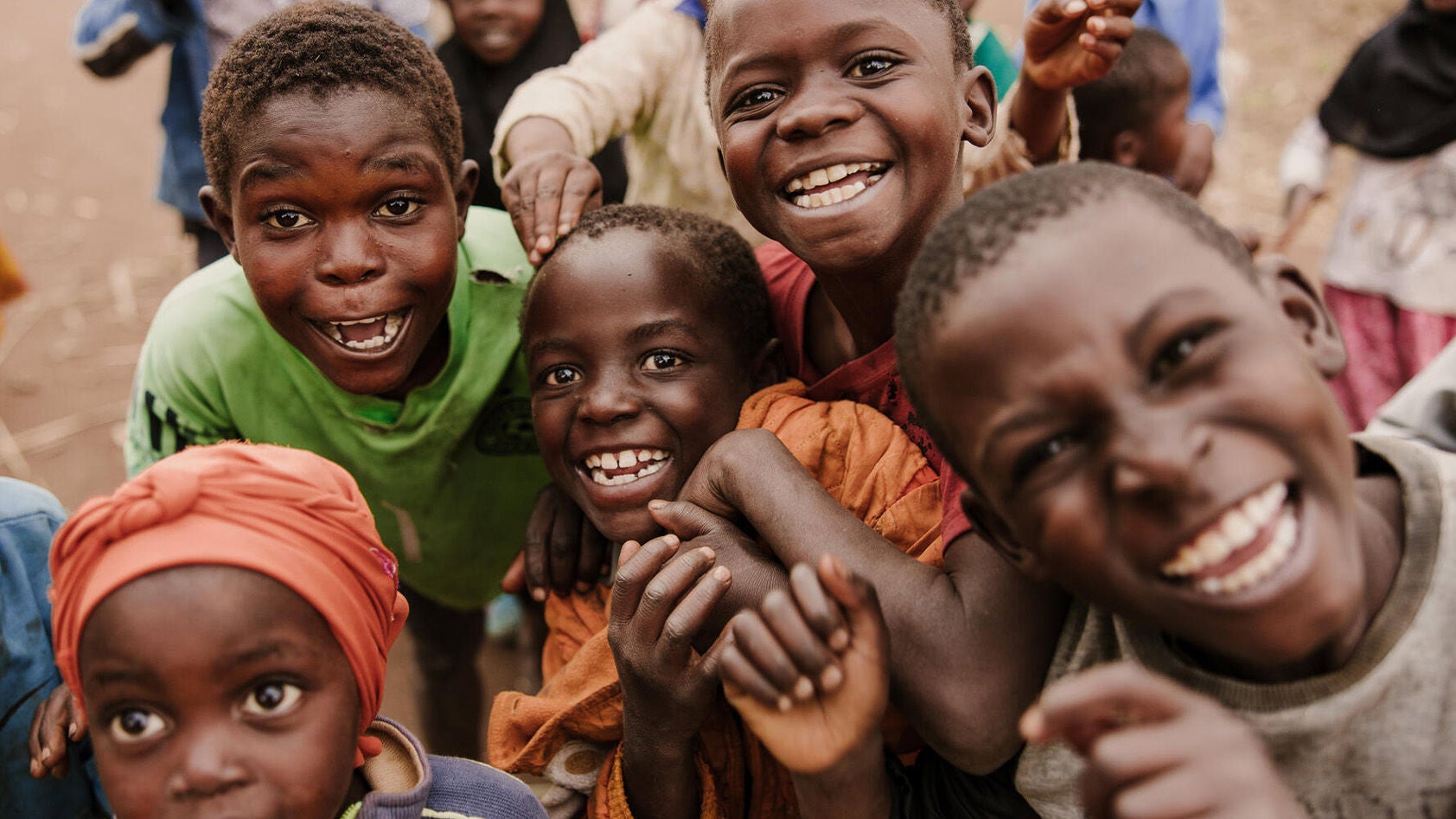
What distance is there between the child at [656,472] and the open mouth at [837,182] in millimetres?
304

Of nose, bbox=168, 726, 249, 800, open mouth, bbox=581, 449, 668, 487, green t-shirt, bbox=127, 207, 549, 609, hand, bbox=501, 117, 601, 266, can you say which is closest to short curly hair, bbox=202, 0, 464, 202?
hand, bbox=501, 117, 601, 266

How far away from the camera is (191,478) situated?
4.21 ft

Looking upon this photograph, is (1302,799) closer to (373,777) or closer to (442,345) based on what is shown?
(373,777)

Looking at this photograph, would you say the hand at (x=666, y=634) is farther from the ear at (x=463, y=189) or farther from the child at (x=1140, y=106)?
the child at (x=1140, y=106)

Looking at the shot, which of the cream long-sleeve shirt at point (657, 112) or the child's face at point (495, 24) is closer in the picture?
the cream long-sleeve shirt at point (657, 112)

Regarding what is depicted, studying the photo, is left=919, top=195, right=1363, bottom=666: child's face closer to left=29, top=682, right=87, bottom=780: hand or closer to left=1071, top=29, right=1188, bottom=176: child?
left=29, top=682, right=87, bottom=780: hand

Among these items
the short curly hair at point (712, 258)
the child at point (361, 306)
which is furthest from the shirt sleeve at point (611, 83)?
the short curly hair at point (712, 258)

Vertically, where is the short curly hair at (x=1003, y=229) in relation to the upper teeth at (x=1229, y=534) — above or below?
above

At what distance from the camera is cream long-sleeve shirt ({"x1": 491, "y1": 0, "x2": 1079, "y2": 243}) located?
2.36 m

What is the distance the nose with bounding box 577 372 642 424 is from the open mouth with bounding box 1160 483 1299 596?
98cm

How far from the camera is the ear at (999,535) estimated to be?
125cm

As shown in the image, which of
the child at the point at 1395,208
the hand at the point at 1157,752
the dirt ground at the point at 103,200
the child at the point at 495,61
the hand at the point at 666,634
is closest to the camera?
the hand at the point at 1157,752

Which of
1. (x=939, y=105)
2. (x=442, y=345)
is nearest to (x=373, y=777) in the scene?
(x=442, y=345)

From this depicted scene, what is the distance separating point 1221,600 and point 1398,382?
2632 mm
